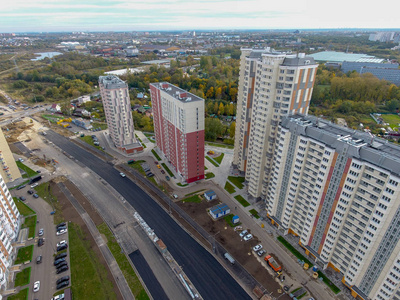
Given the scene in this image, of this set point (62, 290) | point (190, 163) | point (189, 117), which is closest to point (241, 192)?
point (190, 163)

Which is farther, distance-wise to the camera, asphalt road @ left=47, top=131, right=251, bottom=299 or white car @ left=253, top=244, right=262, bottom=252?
white car @ left=253, top=244, right=262, bottom=252

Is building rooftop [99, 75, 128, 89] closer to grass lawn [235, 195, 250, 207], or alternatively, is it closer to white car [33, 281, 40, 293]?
grass lawn [235, 195, 250, 207]

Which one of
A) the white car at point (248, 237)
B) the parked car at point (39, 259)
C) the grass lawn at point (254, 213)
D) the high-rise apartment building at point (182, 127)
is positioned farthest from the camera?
the high-rise apartment building at point (182, 127)

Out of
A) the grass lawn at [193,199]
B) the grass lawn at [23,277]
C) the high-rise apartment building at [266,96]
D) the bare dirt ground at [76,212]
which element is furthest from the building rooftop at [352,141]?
the grass lawn at [23,277]

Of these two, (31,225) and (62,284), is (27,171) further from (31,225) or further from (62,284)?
(62,284)

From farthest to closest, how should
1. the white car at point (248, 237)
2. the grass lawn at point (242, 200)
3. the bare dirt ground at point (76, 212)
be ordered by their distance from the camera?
the grass lawn at point (242, 200) < the white car at point (248, 237) < the bare dirt ground at point (76, 212)

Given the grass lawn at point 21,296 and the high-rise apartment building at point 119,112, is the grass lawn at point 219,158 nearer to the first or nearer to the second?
the high-rise apartment building at point 119,112

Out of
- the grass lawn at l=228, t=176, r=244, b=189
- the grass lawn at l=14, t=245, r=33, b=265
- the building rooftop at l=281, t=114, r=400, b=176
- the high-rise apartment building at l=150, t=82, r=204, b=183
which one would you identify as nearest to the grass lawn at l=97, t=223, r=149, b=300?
the grass lawn at l=14, t=245, r=33, b=265
